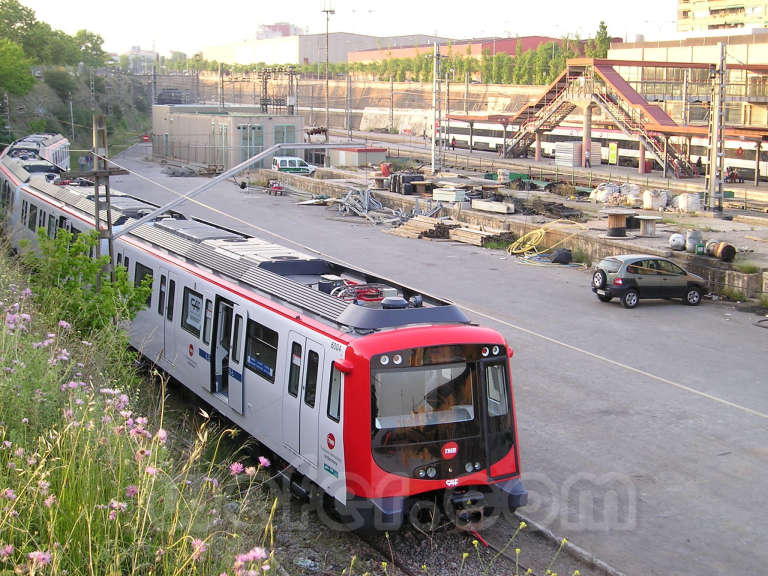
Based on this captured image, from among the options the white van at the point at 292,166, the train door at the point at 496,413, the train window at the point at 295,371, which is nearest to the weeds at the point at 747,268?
the train door at the point at 496,413

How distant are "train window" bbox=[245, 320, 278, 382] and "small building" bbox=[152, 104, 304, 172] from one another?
5272 cm

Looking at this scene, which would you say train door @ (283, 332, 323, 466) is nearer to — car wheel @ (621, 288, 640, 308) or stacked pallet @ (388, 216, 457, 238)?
car wheel @ (621, 288, 640, 308)

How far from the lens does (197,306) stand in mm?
13133

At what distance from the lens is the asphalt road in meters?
10.1

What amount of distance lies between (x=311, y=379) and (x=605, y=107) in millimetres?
51801

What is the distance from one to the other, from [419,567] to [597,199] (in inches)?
1431

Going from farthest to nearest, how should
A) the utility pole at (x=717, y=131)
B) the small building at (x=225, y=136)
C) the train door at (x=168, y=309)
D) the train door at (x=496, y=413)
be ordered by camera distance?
the small building at (x=225, y=136) → the utility pole at (x=717, y=131) → the train door at (x=168, y=309) → the train door at (x=496, y=413)

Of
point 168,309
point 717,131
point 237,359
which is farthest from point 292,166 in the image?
point 237,359

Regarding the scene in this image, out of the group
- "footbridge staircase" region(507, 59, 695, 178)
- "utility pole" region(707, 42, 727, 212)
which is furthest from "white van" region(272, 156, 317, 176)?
"utility pole" region(707, 42, 727, 212)

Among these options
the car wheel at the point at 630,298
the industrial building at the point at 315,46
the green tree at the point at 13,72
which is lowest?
the car wheel at the point at 630,298

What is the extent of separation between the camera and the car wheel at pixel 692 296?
77.6 feet

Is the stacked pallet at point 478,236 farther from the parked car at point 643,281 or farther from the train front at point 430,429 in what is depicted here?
the train front at point 430,429

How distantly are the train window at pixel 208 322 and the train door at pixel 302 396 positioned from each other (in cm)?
265

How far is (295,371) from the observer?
10.2 m
